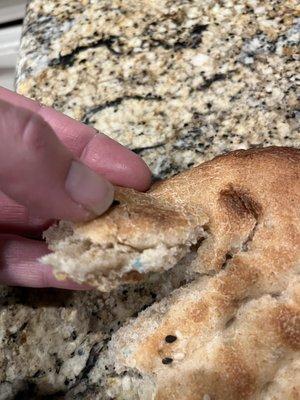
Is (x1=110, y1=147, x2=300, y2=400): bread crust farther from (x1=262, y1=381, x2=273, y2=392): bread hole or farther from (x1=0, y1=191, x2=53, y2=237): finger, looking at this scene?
(x1=0, y1=191, x2=53, y2=237): finger

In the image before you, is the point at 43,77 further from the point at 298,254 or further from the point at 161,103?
the point at 298,254

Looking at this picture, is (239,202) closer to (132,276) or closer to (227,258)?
(227,258)

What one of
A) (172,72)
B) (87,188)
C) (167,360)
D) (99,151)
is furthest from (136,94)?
(167,360)

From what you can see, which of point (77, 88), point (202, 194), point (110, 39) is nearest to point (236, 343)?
point (202, 194)

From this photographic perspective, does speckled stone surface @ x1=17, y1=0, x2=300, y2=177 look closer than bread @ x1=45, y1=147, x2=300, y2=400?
No

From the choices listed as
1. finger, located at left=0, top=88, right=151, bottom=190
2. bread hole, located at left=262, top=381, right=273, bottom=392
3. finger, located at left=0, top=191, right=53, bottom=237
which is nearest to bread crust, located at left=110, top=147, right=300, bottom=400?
bread hole, located at left=262, top=381, right=273, bottom=392
